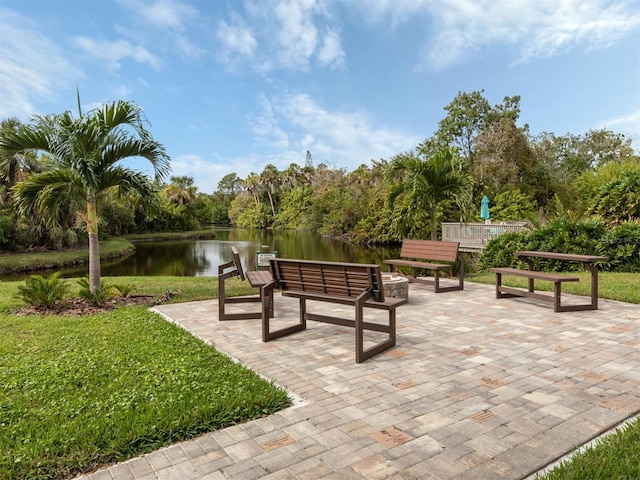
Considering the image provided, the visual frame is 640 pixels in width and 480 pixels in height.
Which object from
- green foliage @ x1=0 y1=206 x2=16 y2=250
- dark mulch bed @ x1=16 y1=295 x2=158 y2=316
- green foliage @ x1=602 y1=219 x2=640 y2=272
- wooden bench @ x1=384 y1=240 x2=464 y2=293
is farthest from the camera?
green foliage @ x1=0 y1=206 x2=16 y2=250

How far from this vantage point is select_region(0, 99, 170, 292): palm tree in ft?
22.9

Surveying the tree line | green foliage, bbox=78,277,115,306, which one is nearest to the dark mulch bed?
green foliage, bbox=78,277,115,306

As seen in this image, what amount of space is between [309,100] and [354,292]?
2246cm

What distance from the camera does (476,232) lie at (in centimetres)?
1675

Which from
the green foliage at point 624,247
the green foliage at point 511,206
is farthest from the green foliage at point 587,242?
the green foliage at point 511,206

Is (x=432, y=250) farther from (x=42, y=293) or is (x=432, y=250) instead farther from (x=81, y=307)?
(x=42, y=293)

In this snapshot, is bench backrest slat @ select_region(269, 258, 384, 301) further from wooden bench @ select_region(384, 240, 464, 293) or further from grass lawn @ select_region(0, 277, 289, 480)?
wooden bench @ select_region(384, 240, 464, 293)

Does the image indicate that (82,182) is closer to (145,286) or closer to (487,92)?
(145,286)

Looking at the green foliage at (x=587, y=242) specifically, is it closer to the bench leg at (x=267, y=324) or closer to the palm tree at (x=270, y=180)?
the bench leg at (x=267, y=324)

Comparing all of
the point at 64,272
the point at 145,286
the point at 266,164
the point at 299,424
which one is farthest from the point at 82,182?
the point at 266,164

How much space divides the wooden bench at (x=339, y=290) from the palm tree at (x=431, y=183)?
26.2ft

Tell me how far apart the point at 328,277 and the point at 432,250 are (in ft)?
14.7

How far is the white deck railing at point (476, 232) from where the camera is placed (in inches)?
606

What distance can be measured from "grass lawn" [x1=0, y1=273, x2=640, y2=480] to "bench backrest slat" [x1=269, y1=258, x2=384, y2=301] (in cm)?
127
